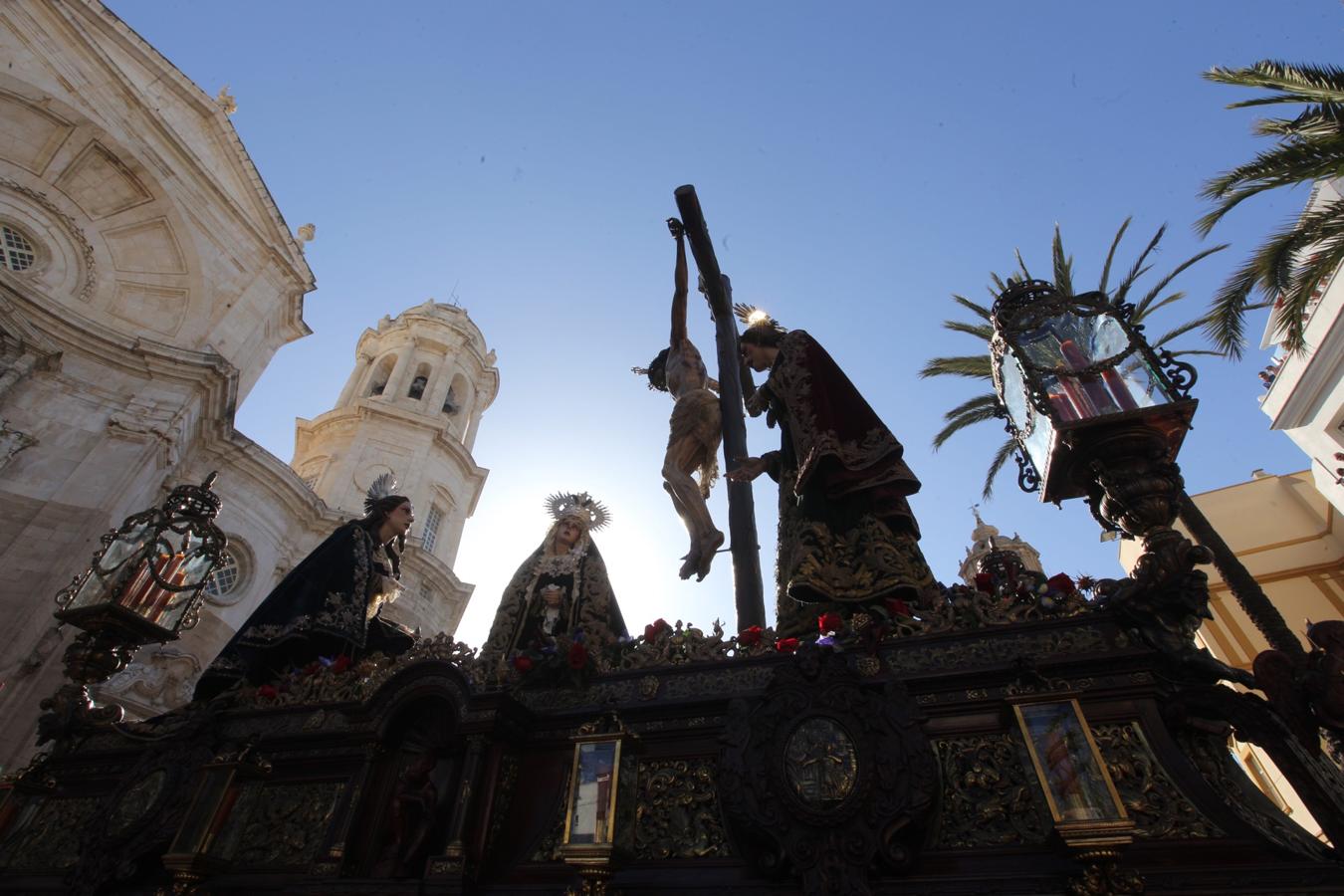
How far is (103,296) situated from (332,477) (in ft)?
45.0

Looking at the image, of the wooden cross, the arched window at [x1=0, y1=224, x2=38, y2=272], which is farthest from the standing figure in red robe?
the arched window at [x1=0, y1=224, x2=38, y2=272]

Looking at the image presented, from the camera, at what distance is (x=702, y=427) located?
781 cm

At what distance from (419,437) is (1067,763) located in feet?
121

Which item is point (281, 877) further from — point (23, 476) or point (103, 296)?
point (103, 296)

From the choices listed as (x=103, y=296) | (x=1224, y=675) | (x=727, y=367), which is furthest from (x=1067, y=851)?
(x=103, y=296)

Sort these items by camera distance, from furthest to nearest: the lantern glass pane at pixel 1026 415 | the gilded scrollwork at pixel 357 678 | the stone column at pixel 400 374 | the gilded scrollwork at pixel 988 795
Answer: the stone column at pixel 400 374, the gilded scrollwork at pixel 357 678, the lantern glass pane at pixel 1026 415, the gilded scrollwork at pixel 988 795

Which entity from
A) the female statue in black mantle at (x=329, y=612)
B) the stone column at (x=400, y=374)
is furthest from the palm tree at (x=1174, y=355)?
the stone column at (x=400, y=374)

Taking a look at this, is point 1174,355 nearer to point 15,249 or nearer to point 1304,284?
point 1304,284

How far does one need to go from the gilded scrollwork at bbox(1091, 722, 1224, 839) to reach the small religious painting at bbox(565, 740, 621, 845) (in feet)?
8.49

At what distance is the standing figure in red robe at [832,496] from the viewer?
5.41m

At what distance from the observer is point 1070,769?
3389 mm

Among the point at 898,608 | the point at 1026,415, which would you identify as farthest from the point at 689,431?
the point at 898,608

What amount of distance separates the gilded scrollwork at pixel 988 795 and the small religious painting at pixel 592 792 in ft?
5.79

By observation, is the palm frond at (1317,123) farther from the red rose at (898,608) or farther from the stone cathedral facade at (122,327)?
the stone cathedral facade at (122,327)
